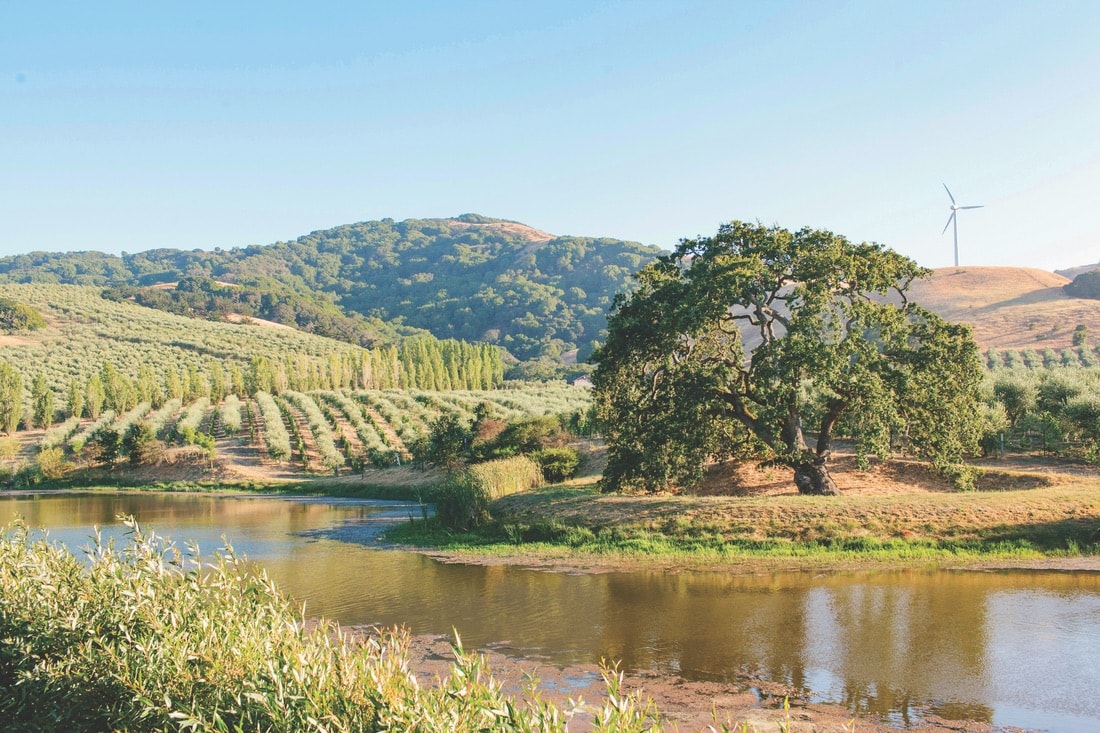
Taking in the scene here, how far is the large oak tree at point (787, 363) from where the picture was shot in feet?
73.3

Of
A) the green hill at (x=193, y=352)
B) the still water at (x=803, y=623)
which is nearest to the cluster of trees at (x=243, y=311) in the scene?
the green hill at (x=193, y=352)

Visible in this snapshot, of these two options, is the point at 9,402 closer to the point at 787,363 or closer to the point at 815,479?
the point at 815,479

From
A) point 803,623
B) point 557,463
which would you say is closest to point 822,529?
point 803,623

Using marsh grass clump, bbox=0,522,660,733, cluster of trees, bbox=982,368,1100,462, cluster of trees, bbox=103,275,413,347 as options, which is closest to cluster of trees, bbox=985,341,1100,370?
cluster of trees, bbox=982,368,1100,462

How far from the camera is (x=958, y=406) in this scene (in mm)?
23266

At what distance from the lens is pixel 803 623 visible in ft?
45.9

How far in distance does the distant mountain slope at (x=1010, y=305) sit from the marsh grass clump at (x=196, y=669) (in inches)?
2376

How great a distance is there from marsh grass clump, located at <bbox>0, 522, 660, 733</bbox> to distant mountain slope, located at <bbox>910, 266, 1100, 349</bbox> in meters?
60.4

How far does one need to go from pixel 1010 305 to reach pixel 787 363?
2769 inches

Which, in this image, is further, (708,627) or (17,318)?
(17,318)

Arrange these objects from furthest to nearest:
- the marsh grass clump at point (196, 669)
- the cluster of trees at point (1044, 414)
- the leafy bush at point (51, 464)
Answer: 1. the leafy bush at point (51, 464)
2. the cluster of trees at point (1044, 414)
3. the marsh grass clump at point (196, 669)

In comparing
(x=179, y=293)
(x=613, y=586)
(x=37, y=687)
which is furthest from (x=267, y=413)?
(x=179, y=293)

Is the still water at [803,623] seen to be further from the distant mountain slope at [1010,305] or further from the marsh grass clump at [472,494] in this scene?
the distant mountain slope at [1010,305]

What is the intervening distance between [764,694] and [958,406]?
622 inches
